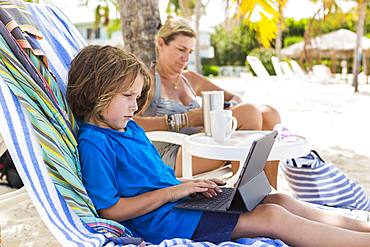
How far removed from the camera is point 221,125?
2914 mm

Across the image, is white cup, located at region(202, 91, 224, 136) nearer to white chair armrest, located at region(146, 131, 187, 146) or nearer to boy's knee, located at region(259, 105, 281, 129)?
white chair armrest, located at region(146, 131, 187, 146)

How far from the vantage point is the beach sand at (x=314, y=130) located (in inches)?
141

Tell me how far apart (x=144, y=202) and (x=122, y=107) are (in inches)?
13.6

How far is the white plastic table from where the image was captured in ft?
9.01

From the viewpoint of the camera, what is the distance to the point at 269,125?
3.83 meters

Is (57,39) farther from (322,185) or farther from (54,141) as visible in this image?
(322,185)

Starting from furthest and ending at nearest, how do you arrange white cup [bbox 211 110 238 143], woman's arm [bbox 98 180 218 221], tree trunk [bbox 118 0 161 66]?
tree trunk [bbox 118 0 161 66] < white cup [bbox 211 110 238 143] < woman's arm [bbox 98 180 218 221]

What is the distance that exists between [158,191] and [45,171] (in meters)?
0.40

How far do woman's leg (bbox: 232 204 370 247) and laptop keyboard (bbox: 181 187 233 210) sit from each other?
0.39 ft

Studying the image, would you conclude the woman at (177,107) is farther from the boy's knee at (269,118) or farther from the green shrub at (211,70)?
the green shrub at (211,70)

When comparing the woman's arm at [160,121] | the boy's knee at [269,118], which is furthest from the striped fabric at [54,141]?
the boy's knee at [269,118]

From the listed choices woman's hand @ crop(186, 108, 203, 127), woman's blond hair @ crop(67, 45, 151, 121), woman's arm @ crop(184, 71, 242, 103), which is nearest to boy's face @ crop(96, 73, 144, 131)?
woman's blond hair @ crop(67, 45, 151, 121)

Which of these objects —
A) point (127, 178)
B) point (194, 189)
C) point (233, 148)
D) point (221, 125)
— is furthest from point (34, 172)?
point (221, 125)

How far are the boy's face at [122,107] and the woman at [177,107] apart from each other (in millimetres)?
1251
